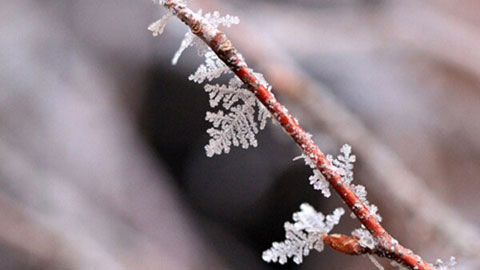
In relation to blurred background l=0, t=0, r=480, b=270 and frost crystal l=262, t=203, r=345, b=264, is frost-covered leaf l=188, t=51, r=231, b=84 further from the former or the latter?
blurred background l=0, t=0, r=480, b=270

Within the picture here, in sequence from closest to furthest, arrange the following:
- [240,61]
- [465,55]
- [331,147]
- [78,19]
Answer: [240,61] → [331,147] → [465,55] → [78,19]

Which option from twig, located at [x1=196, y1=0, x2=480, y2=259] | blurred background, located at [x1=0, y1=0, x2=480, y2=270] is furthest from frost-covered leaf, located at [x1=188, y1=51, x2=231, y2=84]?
blurred background, located at [x1=0, y1=0, x2=480, y2=270]

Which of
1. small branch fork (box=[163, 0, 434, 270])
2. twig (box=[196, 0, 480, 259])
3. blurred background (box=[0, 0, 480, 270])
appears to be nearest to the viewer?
small branch fork (box=[163, 0, 434, 270])

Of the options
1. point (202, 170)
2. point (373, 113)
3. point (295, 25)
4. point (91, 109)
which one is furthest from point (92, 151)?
point (373, 113)

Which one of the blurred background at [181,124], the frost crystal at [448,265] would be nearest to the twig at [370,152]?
the blurred background at [181,124]

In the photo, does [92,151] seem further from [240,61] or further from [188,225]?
[240,61]

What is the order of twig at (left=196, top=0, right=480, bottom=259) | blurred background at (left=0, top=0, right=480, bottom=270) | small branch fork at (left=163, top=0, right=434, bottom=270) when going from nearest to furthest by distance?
small branch fork at (left=163, top=0, right=434, bottom=270) < twig at (left=196, top=0, right=480, bottom=259) < blurred background at (left=0, top=0, right=480, bottom=270)
